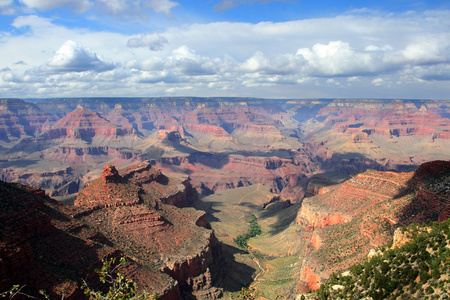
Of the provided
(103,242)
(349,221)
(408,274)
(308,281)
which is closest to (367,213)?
(349,221)

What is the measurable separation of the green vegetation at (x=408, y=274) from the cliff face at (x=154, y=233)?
106 feet

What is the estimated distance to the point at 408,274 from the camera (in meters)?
23.4

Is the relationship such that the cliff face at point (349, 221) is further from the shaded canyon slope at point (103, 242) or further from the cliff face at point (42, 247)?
the cliff face at point (42, 247)

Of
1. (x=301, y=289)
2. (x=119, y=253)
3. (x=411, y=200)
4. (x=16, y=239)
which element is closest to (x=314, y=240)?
(x=301, y=289)

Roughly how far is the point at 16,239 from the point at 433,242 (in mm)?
38531

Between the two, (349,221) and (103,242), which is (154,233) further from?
(349,221)

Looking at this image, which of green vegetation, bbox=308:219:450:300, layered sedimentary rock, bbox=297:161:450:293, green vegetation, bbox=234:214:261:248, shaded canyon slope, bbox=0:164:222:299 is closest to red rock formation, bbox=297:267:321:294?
layered sedimentary rock, bbox=297:161:450:293

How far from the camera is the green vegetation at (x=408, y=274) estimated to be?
21625mm

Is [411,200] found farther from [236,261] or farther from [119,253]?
[119,253]

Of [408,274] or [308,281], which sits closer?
[408,274]

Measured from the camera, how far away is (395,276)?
24.2m

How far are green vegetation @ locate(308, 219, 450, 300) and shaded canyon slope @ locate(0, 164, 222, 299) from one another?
88.5ft

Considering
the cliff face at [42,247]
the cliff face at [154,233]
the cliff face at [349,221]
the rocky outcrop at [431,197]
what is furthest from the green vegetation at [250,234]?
the cliff face at [42,247]

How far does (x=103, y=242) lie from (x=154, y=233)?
1289cm
